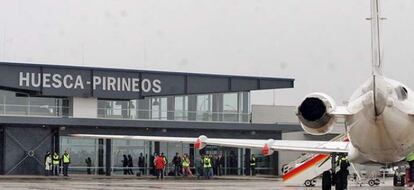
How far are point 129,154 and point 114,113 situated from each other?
10.1 feet

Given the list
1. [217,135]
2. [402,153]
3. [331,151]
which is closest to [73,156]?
[217,135]

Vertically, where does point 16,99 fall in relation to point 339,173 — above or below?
above

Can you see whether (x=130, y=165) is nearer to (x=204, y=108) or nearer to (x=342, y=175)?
(x=204, y=108)

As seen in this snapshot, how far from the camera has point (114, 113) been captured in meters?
55.8

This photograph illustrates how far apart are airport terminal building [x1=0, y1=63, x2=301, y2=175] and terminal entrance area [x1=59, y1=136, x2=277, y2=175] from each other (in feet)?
0.22

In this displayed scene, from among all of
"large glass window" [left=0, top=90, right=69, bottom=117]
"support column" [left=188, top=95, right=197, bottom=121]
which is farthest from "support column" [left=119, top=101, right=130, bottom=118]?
"support column" [left=188, top=95, right=197, bottom=121]

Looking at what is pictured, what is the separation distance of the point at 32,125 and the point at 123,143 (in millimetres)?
7802

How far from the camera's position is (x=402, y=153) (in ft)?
72.3

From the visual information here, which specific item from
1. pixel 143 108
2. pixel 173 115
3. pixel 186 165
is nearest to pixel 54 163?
pixel 186 165

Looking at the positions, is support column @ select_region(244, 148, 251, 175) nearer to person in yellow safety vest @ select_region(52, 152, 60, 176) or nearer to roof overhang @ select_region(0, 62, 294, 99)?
roof overhang @ select_region(0, 62, 294, 99)

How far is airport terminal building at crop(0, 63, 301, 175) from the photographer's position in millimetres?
50812

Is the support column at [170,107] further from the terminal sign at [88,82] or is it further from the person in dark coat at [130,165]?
the person in dark coat at [130,165]

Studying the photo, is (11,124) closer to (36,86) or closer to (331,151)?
(36,86)

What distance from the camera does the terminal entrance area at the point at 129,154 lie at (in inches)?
2154
